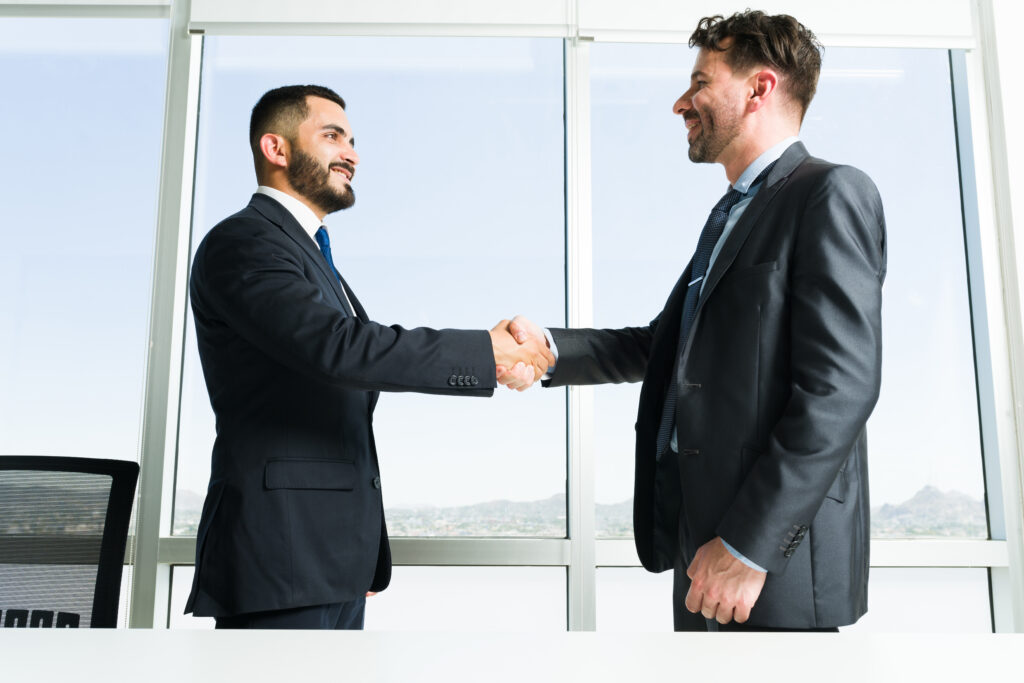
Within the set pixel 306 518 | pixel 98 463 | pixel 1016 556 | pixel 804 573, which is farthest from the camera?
pixel 1016 556

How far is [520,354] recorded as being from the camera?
6.85 feet

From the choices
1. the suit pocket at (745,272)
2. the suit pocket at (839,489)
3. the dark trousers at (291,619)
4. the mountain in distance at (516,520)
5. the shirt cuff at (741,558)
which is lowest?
the dark trousers at (291,619)

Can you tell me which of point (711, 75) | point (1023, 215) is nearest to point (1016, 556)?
point (1023, 215)

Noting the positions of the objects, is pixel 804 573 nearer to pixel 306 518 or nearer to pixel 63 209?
pixel 306 518

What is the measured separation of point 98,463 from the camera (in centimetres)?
175

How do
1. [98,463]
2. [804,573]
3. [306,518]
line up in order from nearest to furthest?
[804,573] < [306,518] < [98,463]

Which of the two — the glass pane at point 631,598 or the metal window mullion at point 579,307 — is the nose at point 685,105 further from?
the glass pane at point 631,598

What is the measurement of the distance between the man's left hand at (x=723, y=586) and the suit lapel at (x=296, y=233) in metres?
1.02

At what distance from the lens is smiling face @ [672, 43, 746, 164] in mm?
1782

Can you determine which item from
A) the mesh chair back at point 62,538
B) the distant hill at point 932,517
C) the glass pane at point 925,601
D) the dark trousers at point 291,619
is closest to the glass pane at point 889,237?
the distant hill at point 932,517

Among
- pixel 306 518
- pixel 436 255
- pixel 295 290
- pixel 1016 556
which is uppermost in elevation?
pixel 436 255

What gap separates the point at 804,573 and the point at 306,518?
949 millimetres

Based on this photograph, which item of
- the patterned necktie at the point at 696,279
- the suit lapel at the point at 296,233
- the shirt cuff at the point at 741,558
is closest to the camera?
the shirt cuff at the point at 741,558

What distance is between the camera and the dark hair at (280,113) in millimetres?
2131
